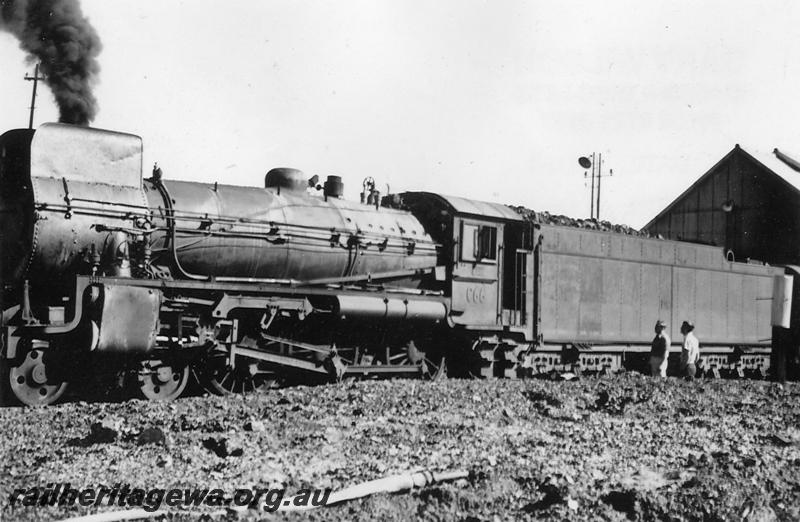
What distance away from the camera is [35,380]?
27.5 ft

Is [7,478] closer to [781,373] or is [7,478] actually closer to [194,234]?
[194,234]

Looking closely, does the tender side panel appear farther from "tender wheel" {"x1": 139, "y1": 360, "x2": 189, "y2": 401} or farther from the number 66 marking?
"tender wheel" {"x1": 139, "y1": 360, "x2": 189, "y2": 401}

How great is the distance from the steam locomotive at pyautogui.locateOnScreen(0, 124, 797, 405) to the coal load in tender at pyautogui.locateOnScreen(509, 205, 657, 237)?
29 centimetres

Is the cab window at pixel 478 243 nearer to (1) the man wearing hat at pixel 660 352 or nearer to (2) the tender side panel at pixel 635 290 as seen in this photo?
(2) the tender side panel at pixel 635 290

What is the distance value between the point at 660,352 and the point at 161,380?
352 inches

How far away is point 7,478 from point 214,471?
143 centimetres

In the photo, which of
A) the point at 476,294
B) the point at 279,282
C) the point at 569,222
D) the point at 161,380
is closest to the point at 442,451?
the point at 161,380

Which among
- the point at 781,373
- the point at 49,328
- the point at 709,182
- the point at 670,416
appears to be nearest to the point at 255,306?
the point at 49,328

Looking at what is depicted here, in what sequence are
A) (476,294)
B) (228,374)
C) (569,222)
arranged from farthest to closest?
(569,222) → (476,294) → (228,374)

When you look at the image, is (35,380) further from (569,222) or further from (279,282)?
(569,222)

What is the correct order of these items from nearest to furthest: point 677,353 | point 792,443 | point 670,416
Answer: point 792,443 → point 670,416 → point 677,353

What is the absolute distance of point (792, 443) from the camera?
25.0ft

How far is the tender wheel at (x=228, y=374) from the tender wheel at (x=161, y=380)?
264 millimetres

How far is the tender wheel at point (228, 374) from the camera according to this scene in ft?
31.9
